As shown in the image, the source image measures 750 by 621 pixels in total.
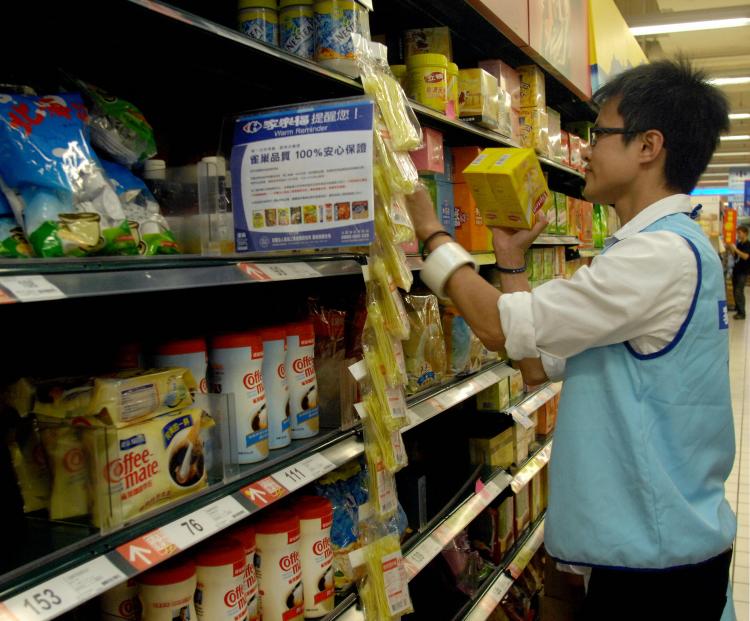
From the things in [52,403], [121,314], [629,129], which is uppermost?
[629,129]

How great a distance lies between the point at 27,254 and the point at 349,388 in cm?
92

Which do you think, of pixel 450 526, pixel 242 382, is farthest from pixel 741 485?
pixel 242 382

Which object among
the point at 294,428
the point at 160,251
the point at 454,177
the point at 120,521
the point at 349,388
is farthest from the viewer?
the point at 454,177

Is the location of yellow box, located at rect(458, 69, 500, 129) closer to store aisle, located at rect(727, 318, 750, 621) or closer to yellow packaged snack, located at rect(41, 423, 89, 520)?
yellow packaged snack, located at rect(41, 423, 89, 520)

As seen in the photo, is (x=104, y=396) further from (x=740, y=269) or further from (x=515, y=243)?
(x=740, y=269)

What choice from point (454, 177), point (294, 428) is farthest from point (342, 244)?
point (454, 177)

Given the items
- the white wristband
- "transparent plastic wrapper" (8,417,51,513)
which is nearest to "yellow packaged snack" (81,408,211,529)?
"transparent plastic wrapper" (8,417,51,513)

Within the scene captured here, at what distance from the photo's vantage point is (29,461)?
128 cm

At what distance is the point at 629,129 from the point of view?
1.83 metres

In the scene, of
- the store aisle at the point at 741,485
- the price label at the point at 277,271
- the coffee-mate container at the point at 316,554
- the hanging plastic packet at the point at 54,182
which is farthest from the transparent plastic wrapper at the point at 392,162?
the store aisle at the point at 741,485

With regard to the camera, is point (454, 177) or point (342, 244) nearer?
point (342, 244)

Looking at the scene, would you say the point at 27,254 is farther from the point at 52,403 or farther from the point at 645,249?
the point at 645,249

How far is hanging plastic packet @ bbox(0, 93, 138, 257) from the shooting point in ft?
3.77

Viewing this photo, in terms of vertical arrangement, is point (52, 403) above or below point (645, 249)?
below
